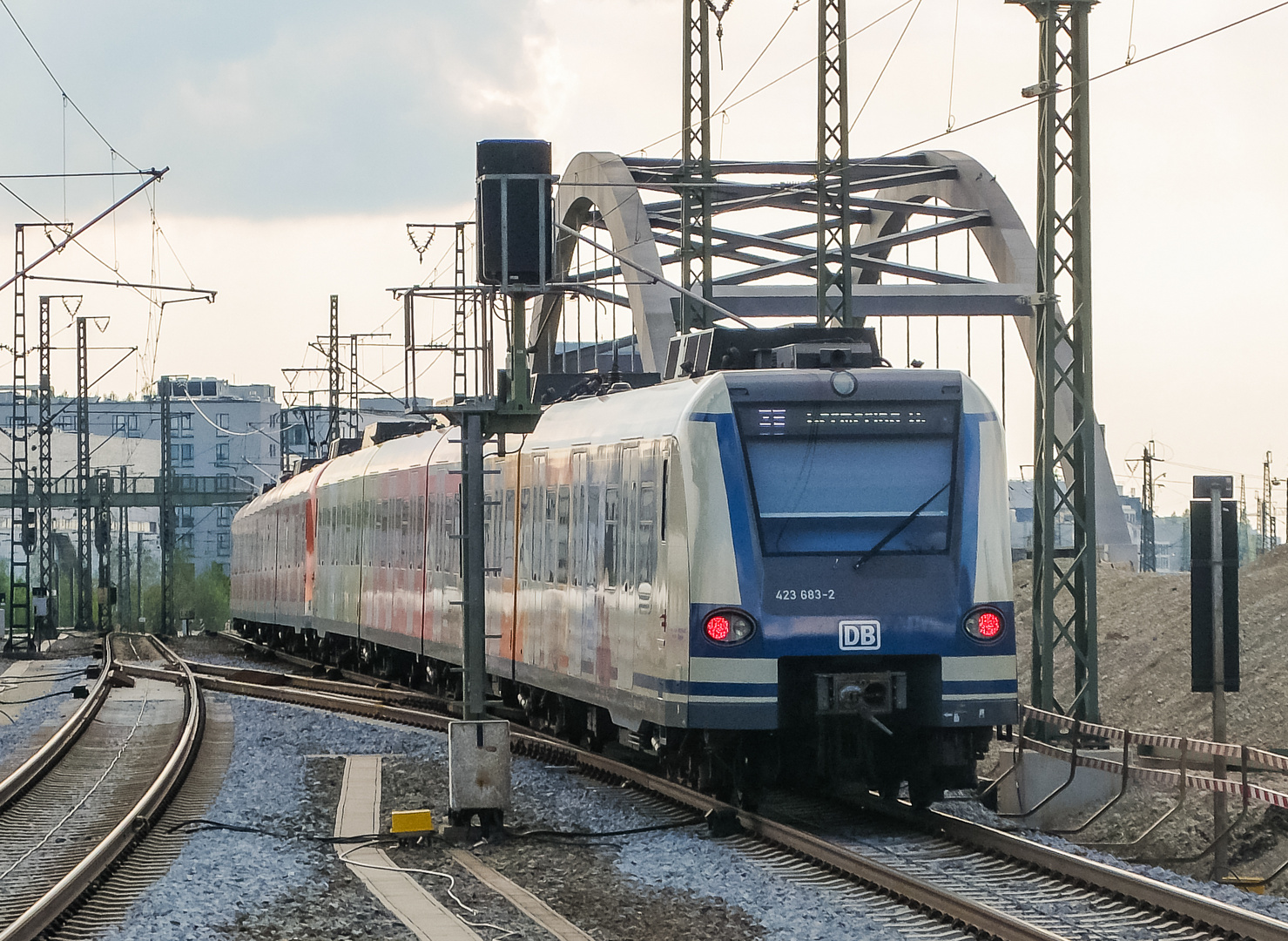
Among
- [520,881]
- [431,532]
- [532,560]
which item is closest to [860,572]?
[520,881]

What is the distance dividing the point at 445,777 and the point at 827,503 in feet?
16.6

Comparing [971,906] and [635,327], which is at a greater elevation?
[635,327]

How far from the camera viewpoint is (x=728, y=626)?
1240cm

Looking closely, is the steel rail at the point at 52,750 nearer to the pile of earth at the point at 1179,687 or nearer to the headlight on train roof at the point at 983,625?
the headlight on train roof at the point at 983,625

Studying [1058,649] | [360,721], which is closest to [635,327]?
[1058,649]

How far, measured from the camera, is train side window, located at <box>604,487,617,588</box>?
14.5 m

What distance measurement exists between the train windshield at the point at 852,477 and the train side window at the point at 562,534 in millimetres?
3545

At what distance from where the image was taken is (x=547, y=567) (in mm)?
16766

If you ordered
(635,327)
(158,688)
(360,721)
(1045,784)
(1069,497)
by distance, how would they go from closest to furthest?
(1045,784), (1069,497), (360,721), (158,688), (635,327)

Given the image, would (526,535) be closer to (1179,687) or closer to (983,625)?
(983,625)

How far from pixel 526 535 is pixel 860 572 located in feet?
18.5

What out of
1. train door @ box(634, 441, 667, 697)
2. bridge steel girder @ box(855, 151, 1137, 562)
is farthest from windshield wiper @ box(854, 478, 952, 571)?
bridge steel girder @ box(855, 151, 1137, 562)

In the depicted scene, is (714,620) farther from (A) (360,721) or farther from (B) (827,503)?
(A) (360,721)

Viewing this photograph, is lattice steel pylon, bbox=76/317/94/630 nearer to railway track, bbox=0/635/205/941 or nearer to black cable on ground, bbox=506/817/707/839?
railway track, bbox=0/635/205/941
